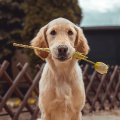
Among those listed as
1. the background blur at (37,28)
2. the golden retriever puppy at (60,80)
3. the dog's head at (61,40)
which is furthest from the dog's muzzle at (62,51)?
the background blur at (37,28)

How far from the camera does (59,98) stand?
2.26 m

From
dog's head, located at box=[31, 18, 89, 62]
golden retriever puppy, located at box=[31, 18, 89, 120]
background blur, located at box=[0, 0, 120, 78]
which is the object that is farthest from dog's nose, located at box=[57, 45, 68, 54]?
background blur, located at box=[0, 0, 120, 78]

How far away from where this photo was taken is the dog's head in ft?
6.32

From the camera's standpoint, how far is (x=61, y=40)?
2.01m

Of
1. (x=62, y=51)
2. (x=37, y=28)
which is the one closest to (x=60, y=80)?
(x=62, y=51)

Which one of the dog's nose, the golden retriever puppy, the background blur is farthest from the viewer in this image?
the background blur

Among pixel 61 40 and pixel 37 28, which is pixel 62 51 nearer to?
pixel 61 40

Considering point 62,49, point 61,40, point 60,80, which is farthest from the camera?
point 60,80

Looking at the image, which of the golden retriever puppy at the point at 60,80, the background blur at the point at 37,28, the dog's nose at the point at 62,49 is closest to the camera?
the dog's nose at the point at 62,49

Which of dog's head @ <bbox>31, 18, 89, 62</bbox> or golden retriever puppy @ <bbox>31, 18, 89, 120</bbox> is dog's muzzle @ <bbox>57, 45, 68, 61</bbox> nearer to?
dog's head @ <bbox>31, 18, 89, 62</bbox>

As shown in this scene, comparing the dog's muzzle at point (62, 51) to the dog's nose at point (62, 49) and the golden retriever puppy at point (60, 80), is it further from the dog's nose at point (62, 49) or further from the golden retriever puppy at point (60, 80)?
the golden retriever puppy at point (60, 80)

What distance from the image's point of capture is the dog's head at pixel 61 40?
193cm

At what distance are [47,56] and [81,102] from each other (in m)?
0.80

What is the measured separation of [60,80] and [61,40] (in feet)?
2.05
